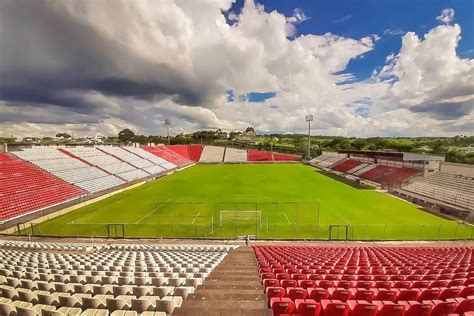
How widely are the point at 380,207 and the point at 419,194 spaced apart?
Answer: 445 inches

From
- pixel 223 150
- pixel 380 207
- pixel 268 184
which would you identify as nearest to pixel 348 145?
pixel 223 150

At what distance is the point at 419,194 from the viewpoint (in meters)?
40.1

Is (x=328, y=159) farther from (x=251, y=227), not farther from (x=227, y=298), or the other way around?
(x=227, y=298)

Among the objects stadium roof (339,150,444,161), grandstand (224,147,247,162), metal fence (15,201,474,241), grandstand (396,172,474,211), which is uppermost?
stadium roof (339,150,444,161)

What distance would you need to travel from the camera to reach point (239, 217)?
28.1 m

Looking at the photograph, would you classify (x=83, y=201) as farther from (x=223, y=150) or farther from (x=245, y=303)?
(x=223, y=150)

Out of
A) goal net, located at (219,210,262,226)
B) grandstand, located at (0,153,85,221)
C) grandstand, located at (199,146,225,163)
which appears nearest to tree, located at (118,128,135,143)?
grandstand, located at (199,146,225,163)

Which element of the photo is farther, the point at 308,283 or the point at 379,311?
the point at 308,283

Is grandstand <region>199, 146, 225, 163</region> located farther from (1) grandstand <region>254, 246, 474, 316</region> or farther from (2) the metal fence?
(1) grandstand <region>254, 246, 474, 316</region>

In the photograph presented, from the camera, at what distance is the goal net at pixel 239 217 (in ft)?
87.4

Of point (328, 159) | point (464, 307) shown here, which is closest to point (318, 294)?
point (464, 307)

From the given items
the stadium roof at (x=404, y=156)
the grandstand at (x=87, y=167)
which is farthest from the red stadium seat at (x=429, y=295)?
the stadium roof at (x=404, y=156)

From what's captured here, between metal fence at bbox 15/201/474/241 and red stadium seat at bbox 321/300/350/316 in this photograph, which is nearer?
red stadium seat at bbox 321/300/350/316

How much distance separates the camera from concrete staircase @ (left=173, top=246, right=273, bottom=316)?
16.2 feet
